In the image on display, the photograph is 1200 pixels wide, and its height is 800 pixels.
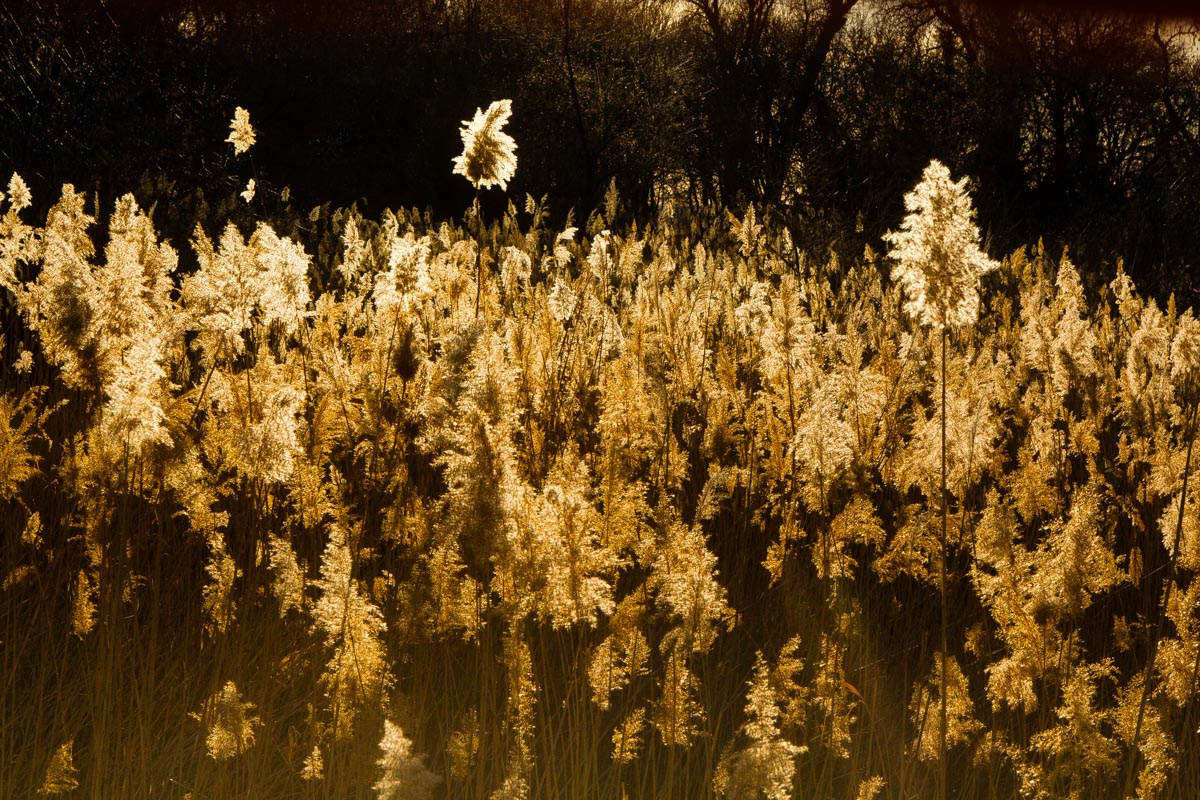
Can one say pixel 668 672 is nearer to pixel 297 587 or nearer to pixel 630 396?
pixel 297 587

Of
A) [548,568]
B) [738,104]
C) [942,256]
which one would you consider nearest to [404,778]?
[548,568]

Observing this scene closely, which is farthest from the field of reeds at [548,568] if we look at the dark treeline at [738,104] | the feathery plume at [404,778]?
the dark treeline at [738,104]

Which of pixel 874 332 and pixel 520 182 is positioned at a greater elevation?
pixel 520 182

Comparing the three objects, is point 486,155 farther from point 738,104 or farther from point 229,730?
point 738,104

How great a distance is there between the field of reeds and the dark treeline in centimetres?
1377

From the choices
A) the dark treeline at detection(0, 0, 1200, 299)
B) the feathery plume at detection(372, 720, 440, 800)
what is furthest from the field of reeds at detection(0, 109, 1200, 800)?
the dark treeline at detection(0, 0, 1200, 299)

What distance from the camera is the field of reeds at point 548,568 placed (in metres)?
2.14

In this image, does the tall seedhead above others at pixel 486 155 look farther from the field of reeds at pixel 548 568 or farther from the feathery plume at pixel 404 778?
the feathery plume at pixel 404 778

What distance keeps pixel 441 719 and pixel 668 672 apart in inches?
32.8

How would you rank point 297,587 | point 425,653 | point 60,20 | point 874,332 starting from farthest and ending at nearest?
point 60,20 → point 874,332 → point 425,653 → point 297,587

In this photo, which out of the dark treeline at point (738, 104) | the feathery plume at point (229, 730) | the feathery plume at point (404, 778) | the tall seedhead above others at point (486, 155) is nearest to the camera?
the feathery plume at point (404, 778)

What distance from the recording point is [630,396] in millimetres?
3152

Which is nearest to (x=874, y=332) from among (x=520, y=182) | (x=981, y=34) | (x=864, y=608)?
(x=864, y=608)

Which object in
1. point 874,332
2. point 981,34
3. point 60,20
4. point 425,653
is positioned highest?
point 981,34
